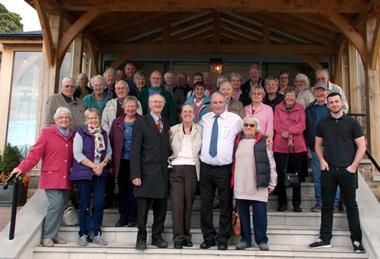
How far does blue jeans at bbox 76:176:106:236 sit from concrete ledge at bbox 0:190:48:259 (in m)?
0.46

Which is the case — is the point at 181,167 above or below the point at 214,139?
below

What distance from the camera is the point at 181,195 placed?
155 inches

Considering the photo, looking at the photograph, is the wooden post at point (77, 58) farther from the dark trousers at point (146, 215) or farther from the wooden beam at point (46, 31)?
the dark trousers at point (146, 215)

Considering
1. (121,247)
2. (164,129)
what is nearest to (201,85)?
(164,129)

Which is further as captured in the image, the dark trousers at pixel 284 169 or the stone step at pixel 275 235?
the dark trousers at pixel 284 169

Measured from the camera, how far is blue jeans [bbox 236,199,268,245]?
151 inches

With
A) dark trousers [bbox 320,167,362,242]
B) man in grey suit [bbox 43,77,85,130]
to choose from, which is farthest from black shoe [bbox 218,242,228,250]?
man in grey suit [bbox 43,77,85,130]

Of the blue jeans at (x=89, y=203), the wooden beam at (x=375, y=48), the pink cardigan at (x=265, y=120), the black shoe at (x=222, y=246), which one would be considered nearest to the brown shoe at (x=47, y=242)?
the blue jeans at (x=89, y=203)

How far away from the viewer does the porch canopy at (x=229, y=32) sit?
6195 millimetres

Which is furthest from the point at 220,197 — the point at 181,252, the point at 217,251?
the point at 181,252

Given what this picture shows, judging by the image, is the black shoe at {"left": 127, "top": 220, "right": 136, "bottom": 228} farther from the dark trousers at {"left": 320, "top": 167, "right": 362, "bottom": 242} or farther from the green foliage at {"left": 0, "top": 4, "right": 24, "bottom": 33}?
the green foliage at {"left": 0, "top": 4, "right": 24, "bottom": 33}

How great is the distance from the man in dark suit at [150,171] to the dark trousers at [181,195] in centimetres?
9

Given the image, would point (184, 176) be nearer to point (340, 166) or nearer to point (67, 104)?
point (340, 166)

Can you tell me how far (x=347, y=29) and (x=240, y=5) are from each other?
1.69 m
